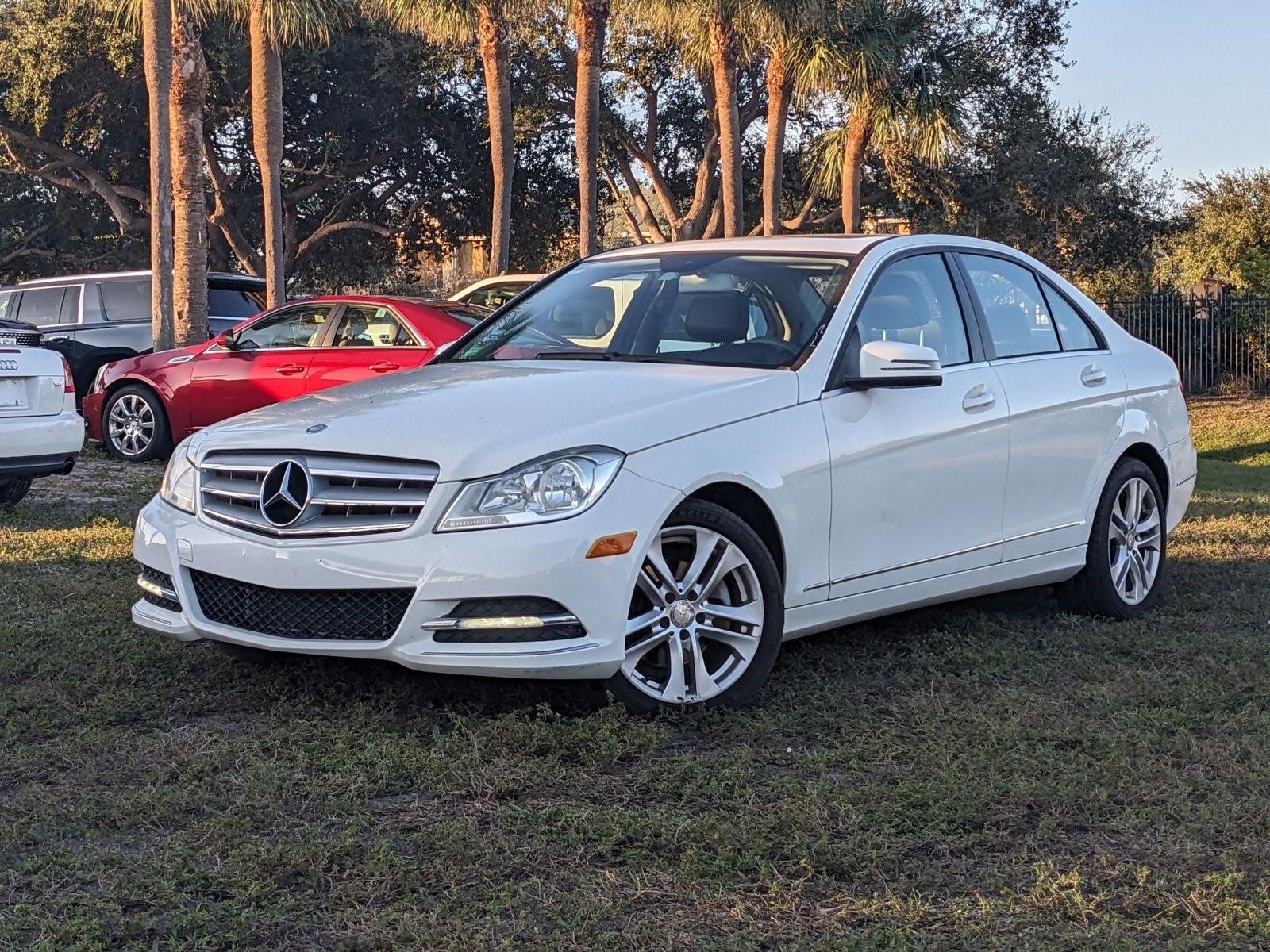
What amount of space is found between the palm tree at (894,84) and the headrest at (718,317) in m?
20.7

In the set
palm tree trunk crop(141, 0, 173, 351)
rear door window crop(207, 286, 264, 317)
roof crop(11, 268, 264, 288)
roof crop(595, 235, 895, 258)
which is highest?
palm tree trunk crop(141, 0, 173, 351)

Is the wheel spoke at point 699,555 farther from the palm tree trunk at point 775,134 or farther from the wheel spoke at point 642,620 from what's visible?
the palm tree trunk at point 775,134

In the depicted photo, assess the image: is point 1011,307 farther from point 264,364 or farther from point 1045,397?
point 264,364

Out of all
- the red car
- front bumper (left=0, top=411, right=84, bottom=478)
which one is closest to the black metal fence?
the red car

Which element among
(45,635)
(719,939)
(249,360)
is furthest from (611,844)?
(249,360)

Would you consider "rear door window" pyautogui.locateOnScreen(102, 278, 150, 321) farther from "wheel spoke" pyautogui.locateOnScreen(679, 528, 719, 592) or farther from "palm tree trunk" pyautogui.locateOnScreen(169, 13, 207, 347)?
"wheel spoke" pyautogui.locateOnScreen(679, 528, 719, 592)

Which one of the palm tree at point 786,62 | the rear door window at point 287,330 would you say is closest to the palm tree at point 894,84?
the palm tree at point 786,62

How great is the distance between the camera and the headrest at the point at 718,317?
558 centimetres

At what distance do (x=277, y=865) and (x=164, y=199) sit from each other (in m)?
16.0

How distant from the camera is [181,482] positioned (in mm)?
5188

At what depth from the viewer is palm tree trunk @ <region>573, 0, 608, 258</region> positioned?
23453 mm

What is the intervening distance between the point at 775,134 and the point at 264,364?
52.5 ft

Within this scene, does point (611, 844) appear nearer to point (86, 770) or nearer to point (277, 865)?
point (277, 865)

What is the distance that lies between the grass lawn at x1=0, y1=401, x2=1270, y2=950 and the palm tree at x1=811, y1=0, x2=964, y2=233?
825 inches
